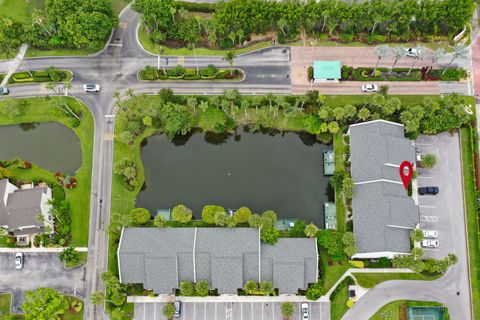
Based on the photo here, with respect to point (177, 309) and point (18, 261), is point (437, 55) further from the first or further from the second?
point (18, 261)

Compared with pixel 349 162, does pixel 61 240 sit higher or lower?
lower

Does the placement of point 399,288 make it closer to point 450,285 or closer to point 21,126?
point 450,285

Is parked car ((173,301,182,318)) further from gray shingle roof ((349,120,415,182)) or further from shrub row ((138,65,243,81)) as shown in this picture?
shrub row ((138,65,243,81))

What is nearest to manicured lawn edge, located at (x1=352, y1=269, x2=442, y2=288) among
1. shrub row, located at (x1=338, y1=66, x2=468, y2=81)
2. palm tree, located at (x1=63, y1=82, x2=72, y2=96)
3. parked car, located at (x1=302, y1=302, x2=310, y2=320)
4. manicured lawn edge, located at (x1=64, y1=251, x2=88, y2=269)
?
parked car, located at (x1=302, y1=302, x2=310, y2=320)

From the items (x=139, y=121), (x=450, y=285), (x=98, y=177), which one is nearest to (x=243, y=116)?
(x=139, y=121)

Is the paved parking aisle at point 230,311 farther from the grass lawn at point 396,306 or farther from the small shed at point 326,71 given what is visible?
the small shed at point 326,71
